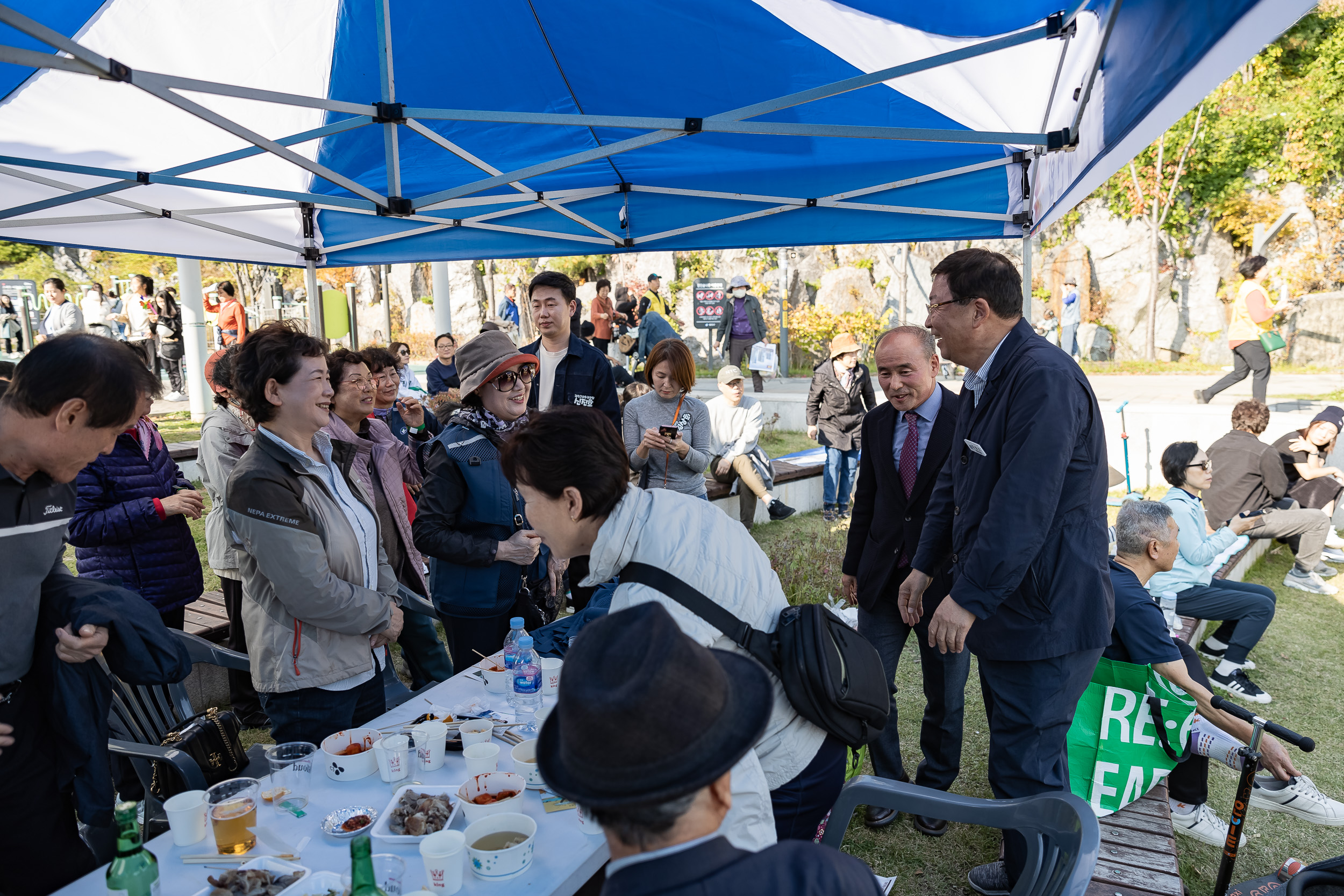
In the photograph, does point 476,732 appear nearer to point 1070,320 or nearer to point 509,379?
point 509,379

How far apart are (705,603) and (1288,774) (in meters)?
2.44

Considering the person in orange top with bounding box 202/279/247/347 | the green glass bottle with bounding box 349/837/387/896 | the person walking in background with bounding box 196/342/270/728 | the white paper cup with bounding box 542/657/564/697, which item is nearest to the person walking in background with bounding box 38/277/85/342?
the person in orange top with bounding box 202/279/247/347

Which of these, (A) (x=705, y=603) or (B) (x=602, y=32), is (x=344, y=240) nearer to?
(B) (x=602, y=32)

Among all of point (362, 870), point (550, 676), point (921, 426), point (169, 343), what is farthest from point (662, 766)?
point (169, 343)

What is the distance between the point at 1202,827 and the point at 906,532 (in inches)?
Result: 66.0

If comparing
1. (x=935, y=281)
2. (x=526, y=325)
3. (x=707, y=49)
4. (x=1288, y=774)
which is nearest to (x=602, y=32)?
(x=707, y=49)

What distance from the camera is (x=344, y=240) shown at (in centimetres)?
570

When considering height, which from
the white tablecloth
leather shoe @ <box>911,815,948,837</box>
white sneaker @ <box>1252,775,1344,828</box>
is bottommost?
leather shoe @ <box>911,815,948,837</box>

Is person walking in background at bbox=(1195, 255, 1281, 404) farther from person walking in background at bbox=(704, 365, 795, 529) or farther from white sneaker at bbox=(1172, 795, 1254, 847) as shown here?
white sneaker at bbox=(1172, 795, 1254, 847)

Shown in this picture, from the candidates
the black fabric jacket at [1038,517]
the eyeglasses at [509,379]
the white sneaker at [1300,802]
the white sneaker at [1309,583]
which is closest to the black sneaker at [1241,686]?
the white sneaker at [1300,802]

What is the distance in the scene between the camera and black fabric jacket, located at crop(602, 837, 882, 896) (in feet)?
3.24

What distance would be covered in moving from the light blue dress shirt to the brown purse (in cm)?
258

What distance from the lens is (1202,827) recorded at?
10.5ft

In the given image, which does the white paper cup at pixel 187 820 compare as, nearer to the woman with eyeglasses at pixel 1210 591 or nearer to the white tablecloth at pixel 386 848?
the white tablecloth at pixel 386 848
